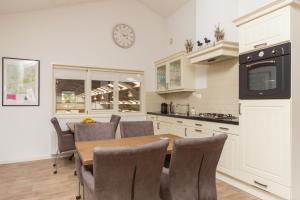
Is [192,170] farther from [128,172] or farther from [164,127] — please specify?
[164,127]

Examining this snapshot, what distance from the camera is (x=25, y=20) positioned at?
159 inches

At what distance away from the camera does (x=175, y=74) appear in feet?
15.0

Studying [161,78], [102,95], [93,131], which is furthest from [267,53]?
[102,95]

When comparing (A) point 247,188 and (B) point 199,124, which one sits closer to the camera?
(A) point 247,188

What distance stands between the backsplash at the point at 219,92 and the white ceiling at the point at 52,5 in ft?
6.26

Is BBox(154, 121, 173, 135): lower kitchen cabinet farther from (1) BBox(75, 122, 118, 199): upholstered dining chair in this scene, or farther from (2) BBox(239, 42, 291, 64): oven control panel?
(2) BBox(239, 42, 291, 64): oven control panel

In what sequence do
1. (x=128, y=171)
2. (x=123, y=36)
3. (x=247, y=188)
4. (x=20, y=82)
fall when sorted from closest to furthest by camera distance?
1. (x=128, y=171)
2. (x=247, y=188)
3. (x=20, y=82)
4. (x=123, y=36)

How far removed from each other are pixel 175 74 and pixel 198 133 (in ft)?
5.39

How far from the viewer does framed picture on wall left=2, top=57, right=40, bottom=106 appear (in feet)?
12.9

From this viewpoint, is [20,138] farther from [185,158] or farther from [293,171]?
[293,171]

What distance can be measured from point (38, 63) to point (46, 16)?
3.16 ft

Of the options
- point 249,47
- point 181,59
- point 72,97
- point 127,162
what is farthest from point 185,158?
point 72,97

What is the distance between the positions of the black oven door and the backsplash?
692mm

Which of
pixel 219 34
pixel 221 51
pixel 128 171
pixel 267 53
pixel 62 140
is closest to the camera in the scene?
pixel 128 171
